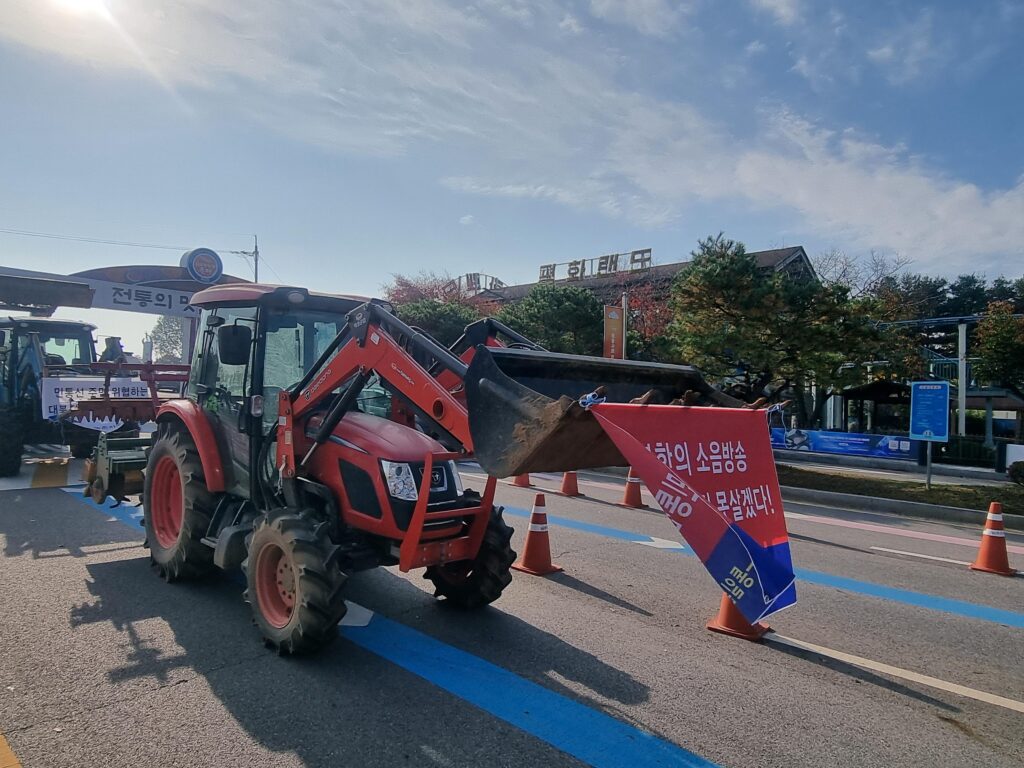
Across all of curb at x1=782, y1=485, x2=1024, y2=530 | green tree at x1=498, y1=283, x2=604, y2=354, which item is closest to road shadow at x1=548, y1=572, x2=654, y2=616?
curb at x1=782, y1=485, x2=1024, y2=530

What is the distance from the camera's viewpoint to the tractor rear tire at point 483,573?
514 cm

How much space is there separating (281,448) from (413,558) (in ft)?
4.36

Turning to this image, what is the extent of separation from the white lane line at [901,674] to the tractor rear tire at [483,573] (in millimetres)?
2136

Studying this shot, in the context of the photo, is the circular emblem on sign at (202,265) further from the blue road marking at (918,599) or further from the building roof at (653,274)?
the blue road marking at (918,599)

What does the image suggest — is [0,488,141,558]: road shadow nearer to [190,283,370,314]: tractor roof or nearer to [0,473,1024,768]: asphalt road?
[0,473,1024,768]: asphalt road

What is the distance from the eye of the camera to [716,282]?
637 inches

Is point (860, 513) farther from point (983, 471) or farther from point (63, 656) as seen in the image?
point (63, 656)

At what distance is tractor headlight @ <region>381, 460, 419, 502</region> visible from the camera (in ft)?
14.6

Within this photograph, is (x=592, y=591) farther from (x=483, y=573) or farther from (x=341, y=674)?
(x=341, y=674)

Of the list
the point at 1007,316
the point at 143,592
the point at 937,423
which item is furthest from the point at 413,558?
the point at 1007,316

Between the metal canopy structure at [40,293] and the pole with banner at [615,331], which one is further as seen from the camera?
the pole with banner at [615,331]

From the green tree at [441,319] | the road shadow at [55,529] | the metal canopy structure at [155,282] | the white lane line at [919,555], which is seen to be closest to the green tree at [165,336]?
the metal canopy structure at [155,282]

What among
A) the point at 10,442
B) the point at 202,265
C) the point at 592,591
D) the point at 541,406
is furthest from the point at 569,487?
the point at 202,265

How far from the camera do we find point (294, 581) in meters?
4.48
